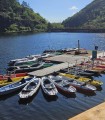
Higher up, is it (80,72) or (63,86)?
(63,86)

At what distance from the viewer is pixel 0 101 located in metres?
41.8

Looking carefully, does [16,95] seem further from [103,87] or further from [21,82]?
[103,87]

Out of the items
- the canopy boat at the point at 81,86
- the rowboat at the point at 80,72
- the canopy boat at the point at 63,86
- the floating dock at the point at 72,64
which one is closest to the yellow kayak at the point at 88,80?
the canopy boat at the point at 81,86

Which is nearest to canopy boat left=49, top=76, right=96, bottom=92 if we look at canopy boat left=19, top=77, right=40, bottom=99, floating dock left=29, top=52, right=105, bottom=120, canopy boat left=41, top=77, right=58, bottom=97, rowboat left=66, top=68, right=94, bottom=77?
canopy boat left=41, top=77, right=58, bottom=97

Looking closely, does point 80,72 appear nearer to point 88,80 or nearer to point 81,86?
point 88,80

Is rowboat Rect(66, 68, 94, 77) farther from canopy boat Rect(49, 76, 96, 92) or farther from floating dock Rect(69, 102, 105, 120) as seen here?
floating dock Rect(69, 102, 105, 120)

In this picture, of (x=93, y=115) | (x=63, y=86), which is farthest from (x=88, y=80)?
(x=93, y=115)

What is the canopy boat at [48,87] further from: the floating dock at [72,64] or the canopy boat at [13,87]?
the floating dock at [72,64]

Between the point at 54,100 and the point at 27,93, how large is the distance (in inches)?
171

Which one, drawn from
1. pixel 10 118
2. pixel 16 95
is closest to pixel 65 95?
pixel 16 95

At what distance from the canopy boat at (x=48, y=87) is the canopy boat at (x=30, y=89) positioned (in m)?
1.05

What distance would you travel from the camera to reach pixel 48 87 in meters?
44.6

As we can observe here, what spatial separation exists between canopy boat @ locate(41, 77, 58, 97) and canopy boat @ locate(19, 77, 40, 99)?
105 cm

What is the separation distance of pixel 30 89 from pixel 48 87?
297 cm
